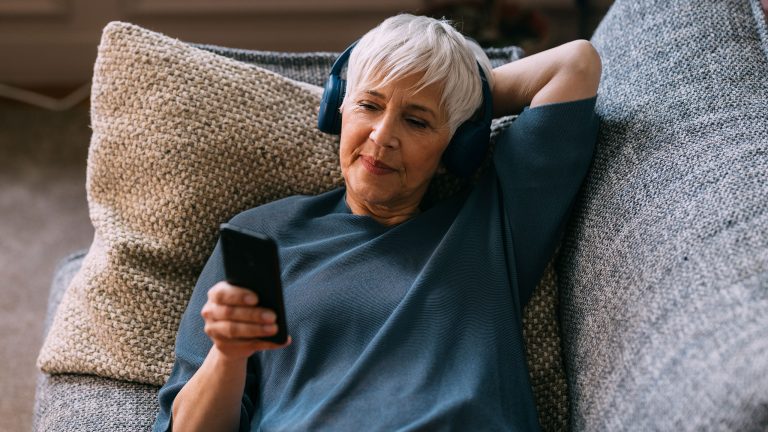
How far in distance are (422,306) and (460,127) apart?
0.28 m

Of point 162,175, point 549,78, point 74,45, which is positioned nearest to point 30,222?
point 74,45

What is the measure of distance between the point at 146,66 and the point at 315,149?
292mm

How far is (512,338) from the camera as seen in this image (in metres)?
1.16

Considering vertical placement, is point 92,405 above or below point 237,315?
below

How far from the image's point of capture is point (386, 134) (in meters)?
1.20

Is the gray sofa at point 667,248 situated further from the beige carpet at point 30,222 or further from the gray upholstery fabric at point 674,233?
the beige carpet at point 30,222

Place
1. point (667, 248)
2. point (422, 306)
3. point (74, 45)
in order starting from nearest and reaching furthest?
point (667, 248), point (422, 306), point (74, 45)

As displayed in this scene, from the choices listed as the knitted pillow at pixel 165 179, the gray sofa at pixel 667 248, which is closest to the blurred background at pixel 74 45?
the knitted pillow at pixel 165 179

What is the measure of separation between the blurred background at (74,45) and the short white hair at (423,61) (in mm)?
1253

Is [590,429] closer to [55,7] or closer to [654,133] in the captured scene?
[654,133]

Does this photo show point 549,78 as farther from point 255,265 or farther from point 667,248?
point 255,265

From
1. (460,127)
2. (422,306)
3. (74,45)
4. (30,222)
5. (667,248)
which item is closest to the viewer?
(667,248)

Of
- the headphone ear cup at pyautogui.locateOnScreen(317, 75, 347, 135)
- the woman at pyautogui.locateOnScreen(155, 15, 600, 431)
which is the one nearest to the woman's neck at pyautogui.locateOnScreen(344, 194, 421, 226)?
the woman at pyautogui.locateOnScreen(155, 15, 600, 431)

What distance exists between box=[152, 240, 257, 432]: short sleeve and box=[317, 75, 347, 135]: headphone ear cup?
25 cm
